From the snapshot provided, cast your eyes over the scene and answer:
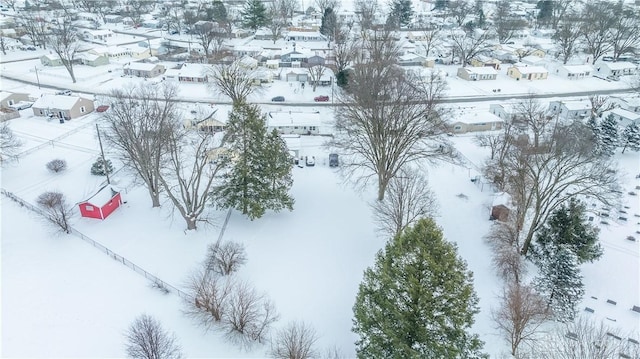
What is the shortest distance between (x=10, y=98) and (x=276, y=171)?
1652 inches

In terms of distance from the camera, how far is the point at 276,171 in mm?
27375

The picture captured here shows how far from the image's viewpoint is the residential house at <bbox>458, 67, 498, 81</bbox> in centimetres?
6556

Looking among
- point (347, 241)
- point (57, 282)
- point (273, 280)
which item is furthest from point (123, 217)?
point (347, 241)

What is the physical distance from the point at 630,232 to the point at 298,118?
3061cm

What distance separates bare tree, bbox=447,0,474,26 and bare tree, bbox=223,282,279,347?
10202 centimetres

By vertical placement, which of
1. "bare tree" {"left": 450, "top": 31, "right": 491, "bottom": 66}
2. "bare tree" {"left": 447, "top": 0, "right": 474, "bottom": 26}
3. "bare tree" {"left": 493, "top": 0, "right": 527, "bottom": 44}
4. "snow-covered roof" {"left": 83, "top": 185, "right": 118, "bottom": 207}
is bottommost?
"snow-covered roof" {"left": 83, "top": 185, "right": 118, "bottom": 207}

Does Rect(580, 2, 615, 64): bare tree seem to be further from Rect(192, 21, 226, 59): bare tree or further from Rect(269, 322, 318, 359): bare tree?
Rect(269, 322, 318, 359): bare tree

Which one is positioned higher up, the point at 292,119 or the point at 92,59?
the point at 92,59

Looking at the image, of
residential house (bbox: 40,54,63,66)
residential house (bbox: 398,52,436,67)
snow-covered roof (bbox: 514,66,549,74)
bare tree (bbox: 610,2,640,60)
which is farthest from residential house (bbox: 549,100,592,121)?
residential house (bbox: 40,54,63,66)

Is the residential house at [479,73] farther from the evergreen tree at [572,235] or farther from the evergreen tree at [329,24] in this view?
the evergreen tree at [572,235]

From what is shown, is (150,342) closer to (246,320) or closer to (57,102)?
(246,320)

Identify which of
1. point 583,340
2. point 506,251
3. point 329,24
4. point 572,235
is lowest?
point 583,340

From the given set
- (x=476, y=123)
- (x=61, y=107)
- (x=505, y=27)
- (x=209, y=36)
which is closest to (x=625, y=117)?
(x=476, y=123)

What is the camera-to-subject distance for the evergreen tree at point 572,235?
22703 millimetres
